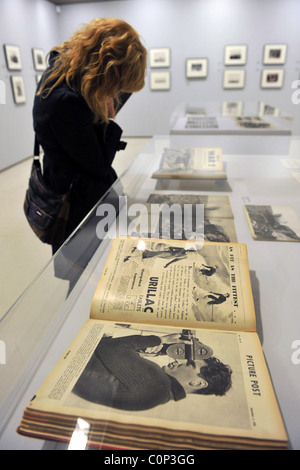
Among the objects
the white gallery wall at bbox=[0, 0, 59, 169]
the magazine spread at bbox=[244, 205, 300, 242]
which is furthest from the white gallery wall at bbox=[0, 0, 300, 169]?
the magazine spread at bbox=[244, 205, 300, 242]

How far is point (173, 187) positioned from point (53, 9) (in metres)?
7.42

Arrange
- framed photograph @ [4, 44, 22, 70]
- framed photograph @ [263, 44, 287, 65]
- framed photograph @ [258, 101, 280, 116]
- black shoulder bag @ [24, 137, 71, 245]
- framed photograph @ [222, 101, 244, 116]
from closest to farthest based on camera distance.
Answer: black shoulder bag @ [24, 137, 71, 245] < framed photograph @ [258, 101, 280, 116] < framed photograph @ [222, 101, 244, 116] < framed photograph @ [4, 44, 22, 70] < framed photograph @ [263, 44, 287, 65]

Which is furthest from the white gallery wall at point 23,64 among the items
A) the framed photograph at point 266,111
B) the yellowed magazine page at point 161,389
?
the yellowed magazine page at point 161,389

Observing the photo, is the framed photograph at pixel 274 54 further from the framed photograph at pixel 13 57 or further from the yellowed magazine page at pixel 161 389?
the yellowed magazine page at pixel 161 389

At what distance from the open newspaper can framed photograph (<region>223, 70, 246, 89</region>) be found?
6078 mm

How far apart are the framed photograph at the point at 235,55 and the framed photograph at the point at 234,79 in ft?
0.56

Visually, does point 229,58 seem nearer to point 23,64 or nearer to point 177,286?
point 23,64

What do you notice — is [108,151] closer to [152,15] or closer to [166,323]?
[166,323]

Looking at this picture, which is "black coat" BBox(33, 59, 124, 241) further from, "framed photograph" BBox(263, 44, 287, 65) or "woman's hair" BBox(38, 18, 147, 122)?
"framed photograph" BBox(263, 44, 287, 65)

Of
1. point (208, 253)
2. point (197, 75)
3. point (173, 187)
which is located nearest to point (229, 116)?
point (173, 187)

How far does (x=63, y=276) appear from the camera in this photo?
932mm

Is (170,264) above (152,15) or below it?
below

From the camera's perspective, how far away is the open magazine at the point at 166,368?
511 mm

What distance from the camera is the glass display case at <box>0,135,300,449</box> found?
0.61 meters
